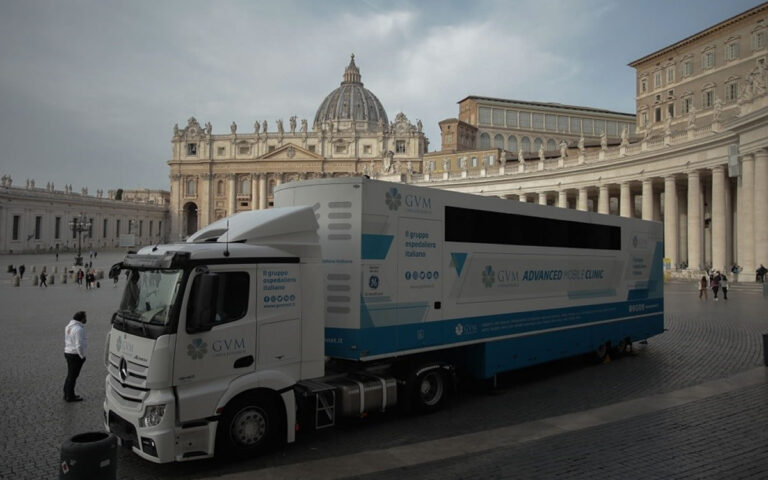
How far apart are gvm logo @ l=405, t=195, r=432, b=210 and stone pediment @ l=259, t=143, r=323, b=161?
10121cm

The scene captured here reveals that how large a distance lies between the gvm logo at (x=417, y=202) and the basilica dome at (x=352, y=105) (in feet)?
418

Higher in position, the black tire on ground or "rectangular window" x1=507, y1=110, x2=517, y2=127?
"rectangular window" x1=507, y1=110, x2=517, y2=127

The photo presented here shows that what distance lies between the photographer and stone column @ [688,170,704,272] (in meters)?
37.9

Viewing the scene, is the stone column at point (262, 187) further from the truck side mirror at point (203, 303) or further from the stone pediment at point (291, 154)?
the truck side mirror at point (203, 303)

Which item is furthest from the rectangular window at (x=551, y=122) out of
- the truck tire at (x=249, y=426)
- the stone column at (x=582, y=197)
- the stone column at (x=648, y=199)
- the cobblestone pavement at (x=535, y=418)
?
the truck tire at (x=249, y=426)

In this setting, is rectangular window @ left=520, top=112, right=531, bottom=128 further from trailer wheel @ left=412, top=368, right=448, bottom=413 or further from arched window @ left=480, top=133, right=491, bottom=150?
trailer wheel @ left=412, top=368, right=448, bottom=413

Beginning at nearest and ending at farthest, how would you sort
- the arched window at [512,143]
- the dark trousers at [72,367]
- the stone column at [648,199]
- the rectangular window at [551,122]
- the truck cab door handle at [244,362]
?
the truck cab door handle at [244,362]
the dark trousers at [72,367]
the stone column at [648,199]
the arched window at [512,143]
the rectangular window at [551,122]

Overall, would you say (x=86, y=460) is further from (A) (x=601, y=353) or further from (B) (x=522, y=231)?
(A) (x=601, y=353)

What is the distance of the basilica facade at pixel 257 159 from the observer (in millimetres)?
106812

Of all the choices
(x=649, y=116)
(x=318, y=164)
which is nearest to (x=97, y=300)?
(x=649, y=116)

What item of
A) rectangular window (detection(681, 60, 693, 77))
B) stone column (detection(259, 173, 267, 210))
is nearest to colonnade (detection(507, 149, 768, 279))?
rectangular window (detection(681, 60, 693, 77))

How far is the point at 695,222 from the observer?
125ft

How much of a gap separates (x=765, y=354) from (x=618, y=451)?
22.0ft

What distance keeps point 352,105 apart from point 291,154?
3800 centimetres
